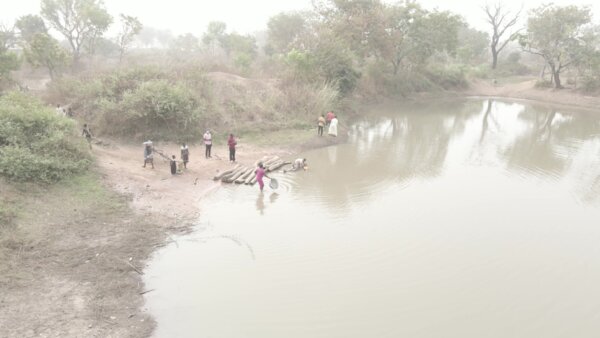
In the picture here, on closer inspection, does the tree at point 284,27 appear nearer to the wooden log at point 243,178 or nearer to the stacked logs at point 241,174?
the stacked logs at point 241,174

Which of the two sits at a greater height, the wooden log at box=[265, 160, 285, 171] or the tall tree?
the tall tree

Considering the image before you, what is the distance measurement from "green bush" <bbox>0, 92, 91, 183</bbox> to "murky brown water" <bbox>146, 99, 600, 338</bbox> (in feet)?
12.8

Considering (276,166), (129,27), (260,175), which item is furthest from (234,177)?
(129,27)

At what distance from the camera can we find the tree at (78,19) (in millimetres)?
30953

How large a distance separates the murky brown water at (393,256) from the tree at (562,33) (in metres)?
20.0

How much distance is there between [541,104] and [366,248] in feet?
99.8

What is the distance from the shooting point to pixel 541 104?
109 feet

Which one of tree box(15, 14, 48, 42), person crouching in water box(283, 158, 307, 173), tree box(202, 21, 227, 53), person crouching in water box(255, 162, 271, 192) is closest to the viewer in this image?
person crouching in water box(255, 162, 271, 192)

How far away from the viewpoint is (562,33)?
3117 cm

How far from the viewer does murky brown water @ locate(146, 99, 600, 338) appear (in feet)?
22.9

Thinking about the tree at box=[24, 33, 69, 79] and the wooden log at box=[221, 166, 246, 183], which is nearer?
the wooden log at box=[221, 166, 246, 183]

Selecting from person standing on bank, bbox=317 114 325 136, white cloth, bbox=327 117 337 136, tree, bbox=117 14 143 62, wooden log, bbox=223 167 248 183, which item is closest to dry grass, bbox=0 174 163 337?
wooden log, bbox=223 167 248 183

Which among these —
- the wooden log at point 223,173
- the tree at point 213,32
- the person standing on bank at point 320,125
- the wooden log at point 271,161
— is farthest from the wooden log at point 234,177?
the tree at point 213,32

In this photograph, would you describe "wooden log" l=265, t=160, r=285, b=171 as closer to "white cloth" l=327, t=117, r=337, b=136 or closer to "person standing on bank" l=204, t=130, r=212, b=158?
"person standing on bank" l=204, t=130, r=212, b=158
